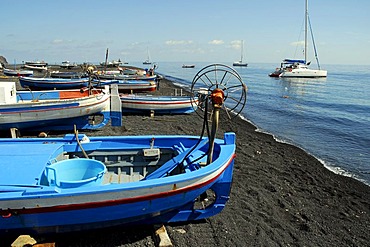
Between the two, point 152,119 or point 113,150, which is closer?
point 113,150

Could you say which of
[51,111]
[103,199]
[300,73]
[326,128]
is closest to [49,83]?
[51,111]

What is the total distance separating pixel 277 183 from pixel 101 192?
5461 mm

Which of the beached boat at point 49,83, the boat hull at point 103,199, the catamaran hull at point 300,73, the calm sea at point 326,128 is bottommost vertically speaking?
the calm sea at point 326,128

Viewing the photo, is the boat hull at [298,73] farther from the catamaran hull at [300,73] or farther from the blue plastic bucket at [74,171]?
the blue plastic bucket at [74,171]

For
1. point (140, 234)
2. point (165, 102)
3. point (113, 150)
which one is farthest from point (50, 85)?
point (140, 234)

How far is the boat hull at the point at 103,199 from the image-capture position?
3.85 metres

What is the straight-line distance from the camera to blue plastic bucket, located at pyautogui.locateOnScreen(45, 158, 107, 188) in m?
4.57

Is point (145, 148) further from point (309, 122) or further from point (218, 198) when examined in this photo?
point (309, 122)

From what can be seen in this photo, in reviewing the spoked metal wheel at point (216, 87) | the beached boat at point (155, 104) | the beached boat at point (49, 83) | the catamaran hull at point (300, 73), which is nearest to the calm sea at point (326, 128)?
the beached boat at point (155, 104)

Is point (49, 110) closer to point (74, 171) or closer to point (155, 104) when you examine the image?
point (74, 171)

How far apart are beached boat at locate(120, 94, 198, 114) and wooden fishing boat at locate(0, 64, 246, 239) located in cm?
964

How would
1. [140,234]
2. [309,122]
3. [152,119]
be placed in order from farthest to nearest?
[309,122] → [152,119] → [140,234]

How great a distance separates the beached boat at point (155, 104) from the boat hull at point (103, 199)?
1009cm

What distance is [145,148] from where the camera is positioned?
5.95 metres
